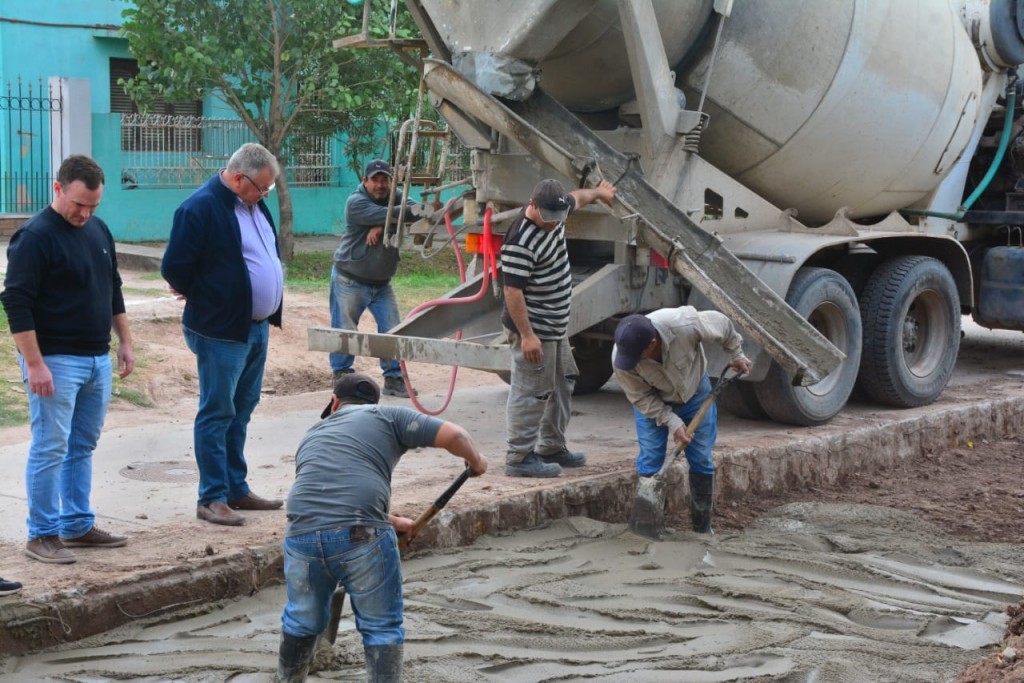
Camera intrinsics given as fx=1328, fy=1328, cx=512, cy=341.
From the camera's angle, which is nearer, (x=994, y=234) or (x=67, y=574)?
(x=67, y=574)

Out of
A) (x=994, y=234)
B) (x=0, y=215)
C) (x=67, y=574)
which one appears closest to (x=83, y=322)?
(x=67, y=574)

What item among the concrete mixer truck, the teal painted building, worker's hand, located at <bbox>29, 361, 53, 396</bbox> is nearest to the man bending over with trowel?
the concrete mixer truck

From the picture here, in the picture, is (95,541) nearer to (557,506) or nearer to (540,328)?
(557,506)

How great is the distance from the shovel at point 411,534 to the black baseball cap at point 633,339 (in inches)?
63.8

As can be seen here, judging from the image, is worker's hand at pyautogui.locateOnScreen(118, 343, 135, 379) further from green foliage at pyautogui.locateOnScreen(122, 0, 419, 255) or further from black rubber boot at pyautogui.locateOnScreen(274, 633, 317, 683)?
green foliage at pyautogui.locateOnScreen(122, 0, 419, 255)

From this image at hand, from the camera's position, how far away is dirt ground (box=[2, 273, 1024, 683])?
715cm

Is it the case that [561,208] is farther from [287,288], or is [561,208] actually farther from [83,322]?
[287,288]

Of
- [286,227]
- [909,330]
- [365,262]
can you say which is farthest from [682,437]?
[286,227]

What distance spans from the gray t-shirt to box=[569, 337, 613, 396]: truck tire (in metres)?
5.26

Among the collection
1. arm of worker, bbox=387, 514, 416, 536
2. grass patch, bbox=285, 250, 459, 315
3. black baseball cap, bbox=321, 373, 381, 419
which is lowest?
arm of worker, bbox=387, 514, 416, 536

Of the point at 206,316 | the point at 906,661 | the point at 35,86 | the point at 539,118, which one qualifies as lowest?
the point at 906,661

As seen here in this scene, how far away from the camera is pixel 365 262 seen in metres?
9.09

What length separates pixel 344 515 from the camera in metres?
4.12

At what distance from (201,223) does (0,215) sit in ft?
41.3
